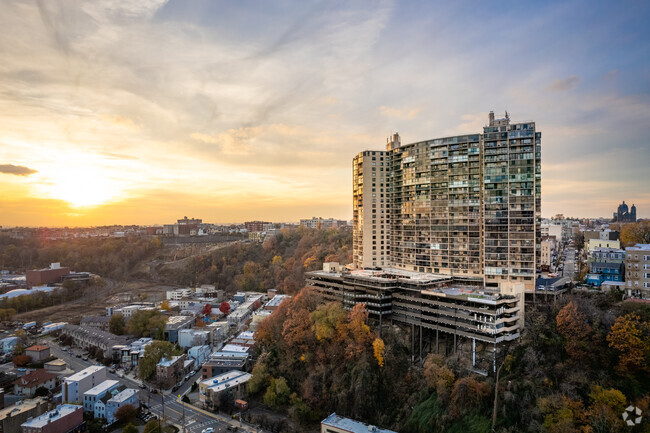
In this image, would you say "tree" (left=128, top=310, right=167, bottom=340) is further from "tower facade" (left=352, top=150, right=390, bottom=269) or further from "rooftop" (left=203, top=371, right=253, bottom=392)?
"tower facade" (left=352, top=150, right=390, bottom=269)

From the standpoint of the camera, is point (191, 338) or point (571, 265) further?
point (191, 338)

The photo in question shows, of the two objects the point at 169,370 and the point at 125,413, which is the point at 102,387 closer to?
the point at 125,413

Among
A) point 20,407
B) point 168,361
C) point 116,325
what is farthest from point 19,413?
point 116,325

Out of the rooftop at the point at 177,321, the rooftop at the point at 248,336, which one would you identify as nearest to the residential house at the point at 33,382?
the rooftop at the point at 177,321

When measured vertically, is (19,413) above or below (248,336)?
below

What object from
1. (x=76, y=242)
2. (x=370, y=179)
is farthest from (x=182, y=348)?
(x=76, y=242)

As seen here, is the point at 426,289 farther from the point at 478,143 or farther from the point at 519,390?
the point at 478,143

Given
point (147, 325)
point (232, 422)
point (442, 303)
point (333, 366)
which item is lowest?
point (232, 422)
